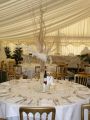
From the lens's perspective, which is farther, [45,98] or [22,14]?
[22,14]

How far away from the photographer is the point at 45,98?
320cm

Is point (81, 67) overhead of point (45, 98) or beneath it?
overhead

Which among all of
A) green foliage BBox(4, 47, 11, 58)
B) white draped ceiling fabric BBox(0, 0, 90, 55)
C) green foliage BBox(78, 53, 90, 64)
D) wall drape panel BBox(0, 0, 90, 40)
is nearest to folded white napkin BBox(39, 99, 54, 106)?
white draped ceiling fabric BBox(0, 0, 90, 55)

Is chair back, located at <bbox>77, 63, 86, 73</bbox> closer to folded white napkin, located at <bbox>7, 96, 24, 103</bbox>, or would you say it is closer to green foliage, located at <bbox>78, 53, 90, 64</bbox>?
green foliage, located at <bbox>78, 53, 90, 64</bbox>

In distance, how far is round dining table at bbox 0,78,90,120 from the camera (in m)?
2.97

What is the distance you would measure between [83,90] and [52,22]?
415 centimetres

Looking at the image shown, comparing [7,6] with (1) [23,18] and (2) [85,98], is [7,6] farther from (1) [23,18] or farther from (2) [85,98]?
(2) [85,98]

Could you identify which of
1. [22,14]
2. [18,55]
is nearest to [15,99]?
[22,14]

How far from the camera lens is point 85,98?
3.27 meters

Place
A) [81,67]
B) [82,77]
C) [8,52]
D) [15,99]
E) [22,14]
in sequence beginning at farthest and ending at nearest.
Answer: [8,52], [81,67], [22,14], [82,77], [15,99]

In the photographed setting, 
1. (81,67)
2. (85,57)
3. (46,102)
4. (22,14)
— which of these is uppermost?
(22,14)

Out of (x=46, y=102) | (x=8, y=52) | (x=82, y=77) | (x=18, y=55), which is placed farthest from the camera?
(x=8, y=52)

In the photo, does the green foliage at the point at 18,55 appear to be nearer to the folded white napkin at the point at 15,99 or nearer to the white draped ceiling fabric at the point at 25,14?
the white draped ceiling fabric at the point at 25,14

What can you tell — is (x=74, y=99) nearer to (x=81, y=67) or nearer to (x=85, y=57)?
(x=81, y=67)
